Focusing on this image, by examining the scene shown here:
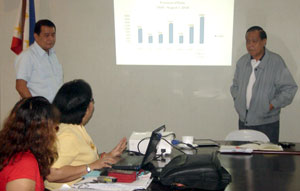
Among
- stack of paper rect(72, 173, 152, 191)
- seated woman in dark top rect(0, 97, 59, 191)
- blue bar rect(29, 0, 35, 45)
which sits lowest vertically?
stack of paper rect(72, 173, 152, 191)

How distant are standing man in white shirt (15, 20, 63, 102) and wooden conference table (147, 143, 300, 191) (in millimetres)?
1891

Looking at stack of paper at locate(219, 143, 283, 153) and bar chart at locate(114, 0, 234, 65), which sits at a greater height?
bar chart at locate(114, 0, 234, 65)

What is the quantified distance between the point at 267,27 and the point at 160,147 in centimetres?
243

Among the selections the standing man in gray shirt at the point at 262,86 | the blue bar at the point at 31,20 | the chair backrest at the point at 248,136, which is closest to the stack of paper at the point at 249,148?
the chair backrest at the point at 248,136

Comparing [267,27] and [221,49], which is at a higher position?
[267,27]

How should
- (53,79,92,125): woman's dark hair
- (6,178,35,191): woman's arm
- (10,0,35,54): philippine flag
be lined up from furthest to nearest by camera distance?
(10,0,35,54): philippine flag → (53,79,92,125): woman's dark hair → (6,178,35,191): woman's arm

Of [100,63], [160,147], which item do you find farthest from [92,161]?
[100,63]

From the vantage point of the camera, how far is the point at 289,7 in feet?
13.3

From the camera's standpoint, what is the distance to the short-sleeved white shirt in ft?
11.5

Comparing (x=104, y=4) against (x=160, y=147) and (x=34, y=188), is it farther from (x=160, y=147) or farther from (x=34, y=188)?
(x=34, y=188)

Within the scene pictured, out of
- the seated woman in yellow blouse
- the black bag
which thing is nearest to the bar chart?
the seated woman in yellow blouse

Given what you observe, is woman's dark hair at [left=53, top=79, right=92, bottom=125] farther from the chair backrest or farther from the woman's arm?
the chair backrest

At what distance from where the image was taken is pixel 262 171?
6.81 feet

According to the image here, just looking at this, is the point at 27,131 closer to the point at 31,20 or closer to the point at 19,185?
the point at 19,185
